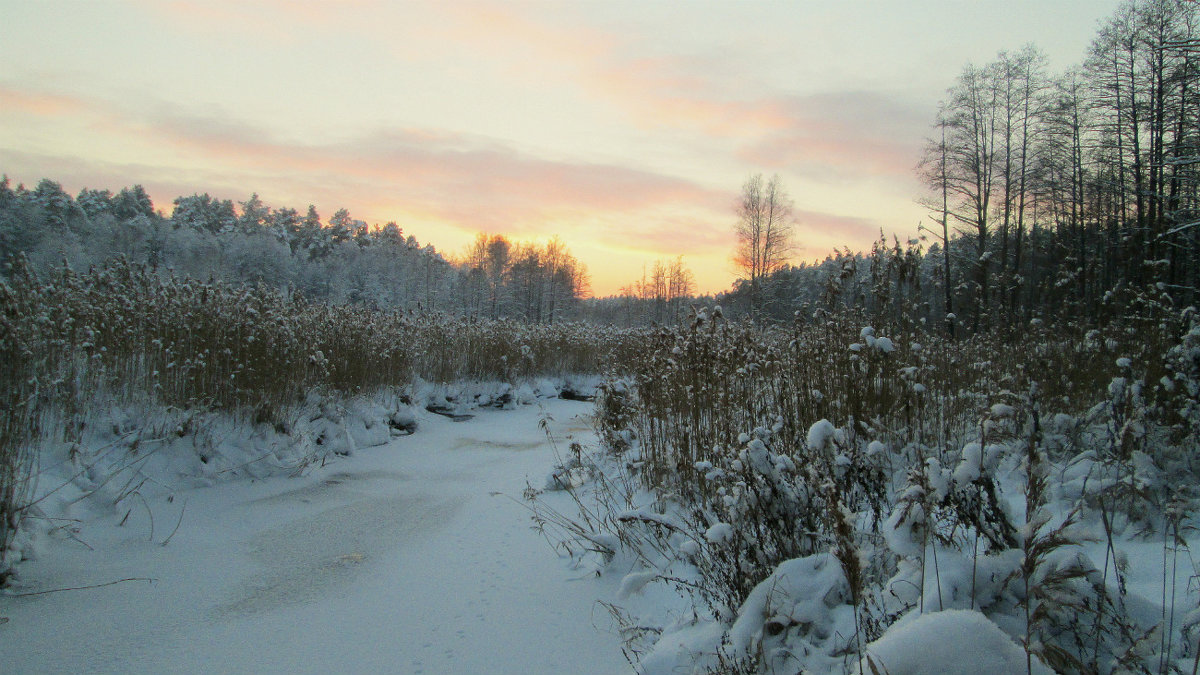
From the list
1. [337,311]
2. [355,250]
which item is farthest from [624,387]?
[355,250]

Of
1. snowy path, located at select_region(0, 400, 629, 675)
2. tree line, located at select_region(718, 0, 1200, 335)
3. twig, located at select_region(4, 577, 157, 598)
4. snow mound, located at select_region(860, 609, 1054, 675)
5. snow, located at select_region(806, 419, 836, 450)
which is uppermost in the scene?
tree line, located at select_region(718, 0, 1200, 335)

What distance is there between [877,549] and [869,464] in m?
0.70

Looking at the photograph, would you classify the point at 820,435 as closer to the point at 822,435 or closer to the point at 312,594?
the point at 822,435

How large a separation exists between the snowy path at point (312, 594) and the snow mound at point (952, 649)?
4.90 feet

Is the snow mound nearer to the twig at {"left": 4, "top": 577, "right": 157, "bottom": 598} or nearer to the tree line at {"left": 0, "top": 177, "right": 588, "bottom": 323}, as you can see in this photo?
the twig at {"left": 4, "top": 577, "right": 157, "bottom": 598}

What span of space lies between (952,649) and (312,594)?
11.0 feet

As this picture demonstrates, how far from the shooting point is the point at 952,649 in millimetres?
1188

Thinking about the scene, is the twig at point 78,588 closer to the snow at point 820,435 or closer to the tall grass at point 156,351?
the tall grass at point 156,351

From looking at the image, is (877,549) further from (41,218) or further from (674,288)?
(674,288)

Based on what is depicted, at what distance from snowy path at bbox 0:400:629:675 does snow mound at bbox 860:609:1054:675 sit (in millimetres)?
1492

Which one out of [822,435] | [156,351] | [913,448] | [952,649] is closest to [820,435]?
[822,435]

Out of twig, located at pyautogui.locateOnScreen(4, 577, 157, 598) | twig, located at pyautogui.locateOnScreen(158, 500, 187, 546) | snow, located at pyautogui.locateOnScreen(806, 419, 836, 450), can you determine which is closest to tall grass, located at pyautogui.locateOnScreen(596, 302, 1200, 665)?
snow, located at pyautogui.locateOnScreen(806, 419, 836, 450)

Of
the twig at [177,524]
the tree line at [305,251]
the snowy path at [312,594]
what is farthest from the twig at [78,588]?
the tree line at [305,251]

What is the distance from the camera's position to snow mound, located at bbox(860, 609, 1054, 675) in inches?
45.9
